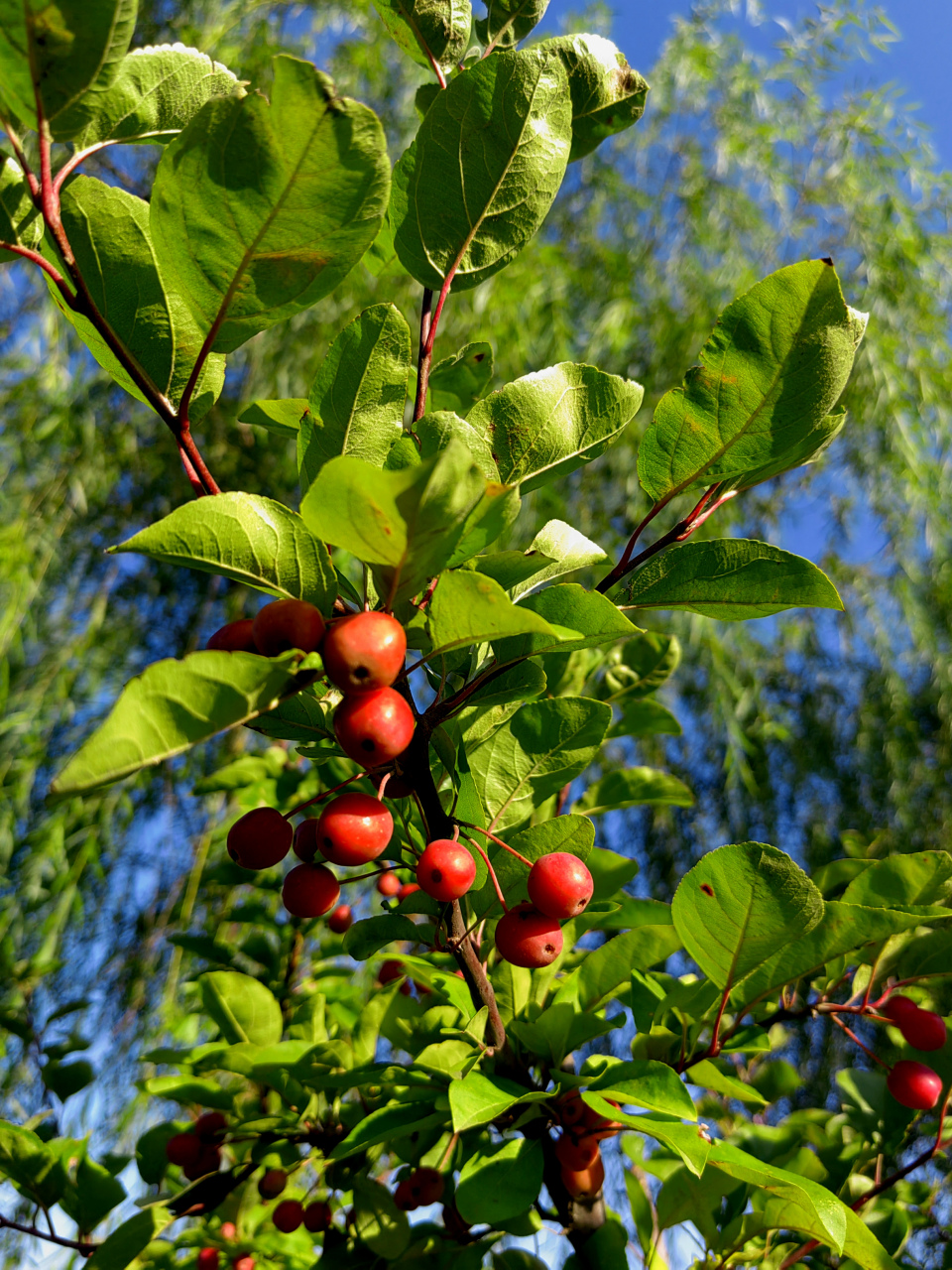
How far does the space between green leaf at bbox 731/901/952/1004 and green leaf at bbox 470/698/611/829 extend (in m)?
0.23

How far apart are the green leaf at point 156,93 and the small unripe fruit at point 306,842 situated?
0.51m

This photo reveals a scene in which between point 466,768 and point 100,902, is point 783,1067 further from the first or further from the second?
point 100,902

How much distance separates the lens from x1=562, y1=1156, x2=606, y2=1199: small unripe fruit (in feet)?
2.79

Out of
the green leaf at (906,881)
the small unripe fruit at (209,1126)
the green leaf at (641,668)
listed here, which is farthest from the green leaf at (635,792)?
the small unripe fruit at (209,1126)

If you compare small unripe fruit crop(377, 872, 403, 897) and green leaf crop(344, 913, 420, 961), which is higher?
green leaf crop(344, 913, 420, 961)

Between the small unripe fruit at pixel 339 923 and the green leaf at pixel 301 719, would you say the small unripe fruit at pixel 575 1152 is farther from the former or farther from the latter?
the small unripe fruit at pixel 339 923

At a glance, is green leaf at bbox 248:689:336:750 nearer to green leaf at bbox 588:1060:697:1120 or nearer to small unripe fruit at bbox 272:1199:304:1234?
green leaf at bbox 588:1060:697:1120

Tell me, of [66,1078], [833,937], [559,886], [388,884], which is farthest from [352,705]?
[66,1078]

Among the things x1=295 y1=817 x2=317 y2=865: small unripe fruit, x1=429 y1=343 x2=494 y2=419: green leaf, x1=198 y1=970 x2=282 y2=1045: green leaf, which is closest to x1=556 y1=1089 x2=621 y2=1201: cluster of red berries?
x1=295 y1=817 x2=317 y2=865: small unripe fruit

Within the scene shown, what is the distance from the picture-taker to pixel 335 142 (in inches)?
20.4

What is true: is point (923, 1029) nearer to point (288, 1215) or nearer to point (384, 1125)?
point (384, 1125)

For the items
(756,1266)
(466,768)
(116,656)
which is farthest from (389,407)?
(116,656)

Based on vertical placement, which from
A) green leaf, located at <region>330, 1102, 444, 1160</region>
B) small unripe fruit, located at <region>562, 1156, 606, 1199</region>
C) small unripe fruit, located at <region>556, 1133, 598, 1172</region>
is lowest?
small unripe fruit, located at <region>562, 1156, 606, 1199</region>

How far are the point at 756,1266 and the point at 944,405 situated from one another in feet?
10.4
